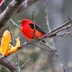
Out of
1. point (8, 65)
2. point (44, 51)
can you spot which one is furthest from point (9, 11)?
point (44, 51)

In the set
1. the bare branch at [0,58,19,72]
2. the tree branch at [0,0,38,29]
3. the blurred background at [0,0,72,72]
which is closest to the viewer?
the tree branch at [0,0,38,29]

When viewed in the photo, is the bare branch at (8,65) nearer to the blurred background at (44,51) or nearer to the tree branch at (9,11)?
the blurred background at (44,51)

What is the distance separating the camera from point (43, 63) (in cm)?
770

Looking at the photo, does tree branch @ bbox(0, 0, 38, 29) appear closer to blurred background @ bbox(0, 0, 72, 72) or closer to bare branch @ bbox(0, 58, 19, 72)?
blurred background @ bbox(0, 0, 72, 72)

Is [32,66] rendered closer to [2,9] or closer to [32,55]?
[32,55]

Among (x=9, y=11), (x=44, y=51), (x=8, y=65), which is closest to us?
(x=9, y=11)

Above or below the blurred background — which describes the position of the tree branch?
above

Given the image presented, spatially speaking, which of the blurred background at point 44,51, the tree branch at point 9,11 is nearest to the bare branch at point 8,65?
the blurred background at point 44,51

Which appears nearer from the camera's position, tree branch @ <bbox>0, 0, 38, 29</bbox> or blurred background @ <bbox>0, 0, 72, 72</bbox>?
tree branch @ <bbox>0, 0, 38, 29</bbox>

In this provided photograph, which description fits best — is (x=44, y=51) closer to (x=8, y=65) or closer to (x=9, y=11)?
(x=8, y=65)

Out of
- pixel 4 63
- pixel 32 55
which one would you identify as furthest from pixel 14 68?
pixel 32 55

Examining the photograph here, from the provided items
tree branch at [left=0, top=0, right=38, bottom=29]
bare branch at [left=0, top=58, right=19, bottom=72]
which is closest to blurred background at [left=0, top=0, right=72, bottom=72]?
tree branch at [left=0, top=0, right=38, bottom=29]

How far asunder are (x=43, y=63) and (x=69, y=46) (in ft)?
22.2

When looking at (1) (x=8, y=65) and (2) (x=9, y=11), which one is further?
(1) (x=8, y=65)
